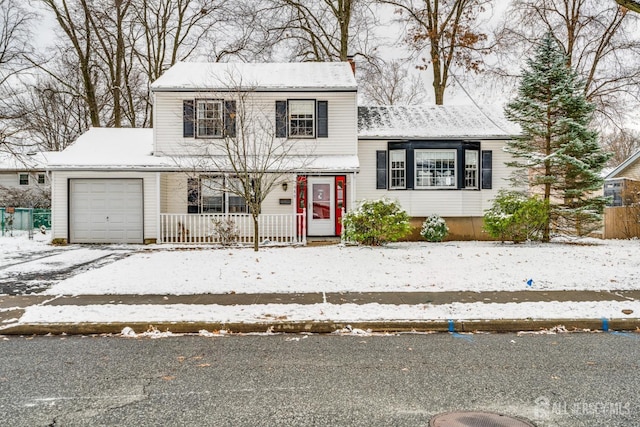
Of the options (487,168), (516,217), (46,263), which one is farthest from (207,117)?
(516,217)

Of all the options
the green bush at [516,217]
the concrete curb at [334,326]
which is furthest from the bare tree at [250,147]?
the concrete curb at [334,326]

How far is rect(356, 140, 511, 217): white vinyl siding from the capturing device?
1853 cm

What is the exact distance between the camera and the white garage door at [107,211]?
1725cm

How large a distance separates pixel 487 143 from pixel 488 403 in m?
16.1

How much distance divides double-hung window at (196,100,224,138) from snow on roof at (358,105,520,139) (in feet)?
17.3

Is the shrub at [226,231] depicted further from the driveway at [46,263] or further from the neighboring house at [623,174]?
the neighboring house at [623,174]

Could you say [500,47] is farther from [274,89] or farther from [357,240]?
[357,240]

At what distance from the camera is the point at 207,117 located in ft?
57.4

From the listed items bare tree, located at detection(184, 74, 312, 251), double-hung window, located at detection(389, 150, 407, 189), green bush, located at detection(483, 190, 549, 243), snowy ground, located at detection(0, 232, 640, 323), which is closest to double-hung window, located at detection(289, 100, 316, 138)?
bare tree, located at detection(184, 74, 312, 251)

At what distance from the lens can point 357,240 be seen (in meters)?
14.4

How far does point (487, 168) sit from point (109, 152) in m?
14.2

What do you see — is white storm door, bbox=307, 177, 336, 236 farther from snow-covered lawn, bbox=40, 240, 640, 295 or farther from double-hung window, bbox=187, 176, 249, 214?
snow-covered lawn, bbox=40, 240, 640, 295

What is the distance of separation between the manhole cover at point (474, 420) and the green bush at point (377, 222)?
10.4 metres

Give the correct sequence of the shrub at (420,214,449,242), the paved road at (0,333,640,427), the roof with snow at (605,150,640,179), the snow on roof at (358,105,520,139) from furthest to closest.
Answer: the roof with snow at (605,150,640,179), the snow on roof at (358,105,520,139), the shrub at (420,214,449,242), the paved road at (0,333,640,427)
